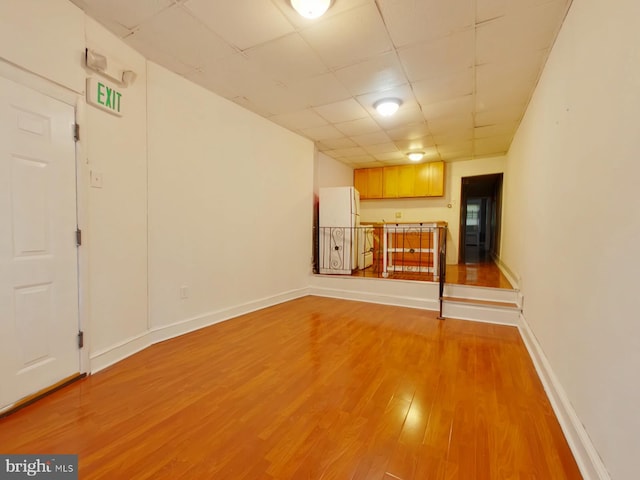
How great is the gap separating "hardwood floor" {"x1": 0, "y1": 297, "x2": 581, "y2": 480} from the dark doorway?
16.1ft

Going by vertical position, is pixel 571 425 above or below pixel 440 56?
below

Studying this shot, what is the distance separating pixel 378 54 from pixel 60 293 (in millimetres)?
3154

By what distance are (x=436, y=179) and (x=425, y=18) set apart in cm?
450

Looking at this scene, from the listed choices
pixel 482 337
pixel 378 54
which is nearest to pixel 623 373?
pixel 482 337

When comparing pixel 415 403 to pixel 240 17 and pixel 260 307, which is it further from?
pixel 240 17

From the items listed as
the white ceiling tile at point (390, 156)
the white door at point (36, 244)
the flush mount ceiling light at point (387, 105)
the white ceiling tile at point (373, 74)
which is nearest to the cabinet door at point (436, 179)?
the white ceiling tile at point (390, 156)

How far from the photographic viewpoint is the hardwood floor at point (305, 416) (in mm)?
1259

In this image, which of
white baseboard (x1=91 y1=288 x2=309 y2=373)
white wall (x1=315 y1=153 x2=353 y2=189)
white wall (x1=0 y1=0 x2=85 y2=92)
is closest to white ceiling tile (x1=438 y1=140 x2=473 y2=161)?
white wall (x1=315 y1=153 x2=353 y2=189)

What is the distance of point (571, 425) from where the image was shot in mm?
1418

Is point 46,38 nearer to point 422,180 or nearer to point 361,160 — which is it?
point 361,160

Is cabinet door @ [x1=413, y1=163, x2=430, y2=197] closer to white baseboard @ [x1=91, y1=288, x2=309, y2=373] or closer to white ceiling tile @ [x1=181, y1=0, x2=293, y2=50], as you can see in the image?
white baseboard @ [x1=91, y1=288, x2=309, y2=373]

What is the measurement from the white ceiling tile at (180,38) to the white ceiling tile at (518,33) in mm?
2160

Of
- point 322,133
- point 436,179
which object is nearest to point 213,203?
point 322,133

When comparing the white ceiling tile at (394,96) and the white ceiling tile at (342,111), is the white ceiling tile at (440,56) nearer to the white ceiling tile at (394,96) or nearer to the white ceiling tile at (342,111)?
the white ceiling tile at (394,96)
